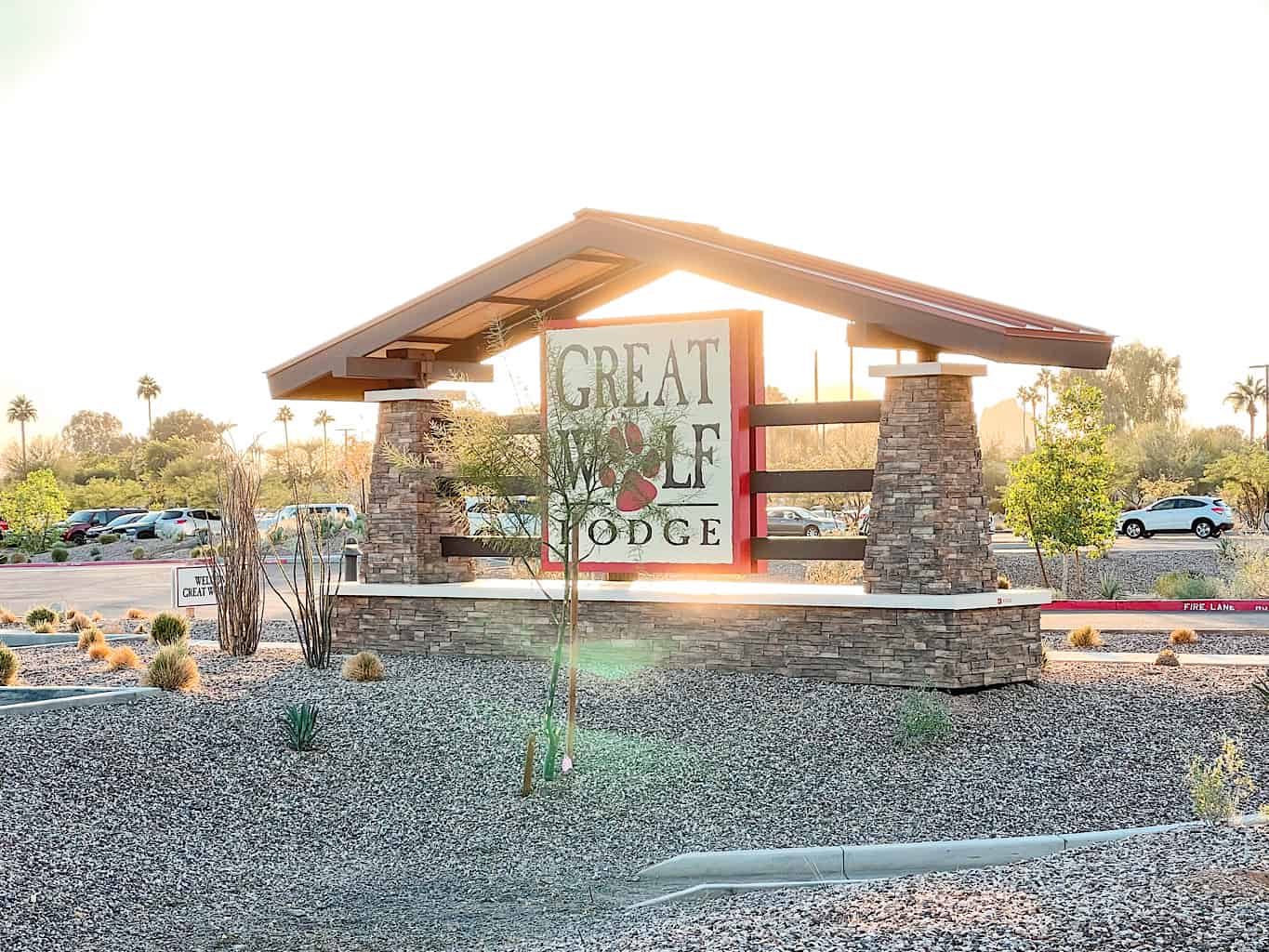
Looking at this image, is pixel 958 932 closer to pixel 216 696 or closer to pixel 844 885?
pixel 844 885

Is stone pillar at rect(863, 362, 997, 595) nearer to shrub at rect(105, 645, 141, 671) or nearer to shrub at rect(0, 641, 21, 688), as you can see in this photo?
shrub at rect(105, 645, 141, 671)

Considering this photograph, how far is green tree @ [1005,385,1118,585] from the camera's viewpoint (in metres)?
26.4

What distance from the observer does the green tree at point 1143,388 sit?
88.1m

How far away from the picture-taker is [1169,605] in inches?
1007

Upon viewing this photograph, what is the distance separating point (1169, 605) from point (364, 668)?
15956mm

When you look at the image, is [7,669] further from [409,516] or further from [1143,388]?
[1143,388]

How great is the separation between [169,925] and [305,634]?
8256mm

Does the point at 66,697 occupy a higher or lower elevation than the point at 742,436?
lower

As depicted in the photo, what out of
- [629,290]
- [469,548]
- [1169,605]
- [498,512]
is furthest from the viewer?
[1169,605]

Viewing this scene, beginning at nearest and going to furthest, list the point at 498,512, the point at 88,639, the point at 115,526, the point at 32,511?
1. the point at 498,512
2. the point at 88,639
3. the point at 32,511
4. the point at 115,526

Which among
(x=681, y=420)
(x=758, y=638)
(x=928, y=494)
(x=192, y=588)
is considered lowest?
(x=758, y=638)

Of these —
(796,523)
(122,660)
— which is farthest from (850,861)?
(796,523)

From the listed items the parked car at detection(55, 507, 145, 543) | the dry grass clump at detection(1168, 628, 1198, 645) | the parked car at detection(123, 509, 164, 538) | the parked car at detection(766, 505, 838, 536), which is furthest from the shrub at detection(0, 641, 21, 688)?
the parked car at detection(55, 507, 145, 543)

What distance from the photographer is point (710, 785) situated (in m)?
12.3
